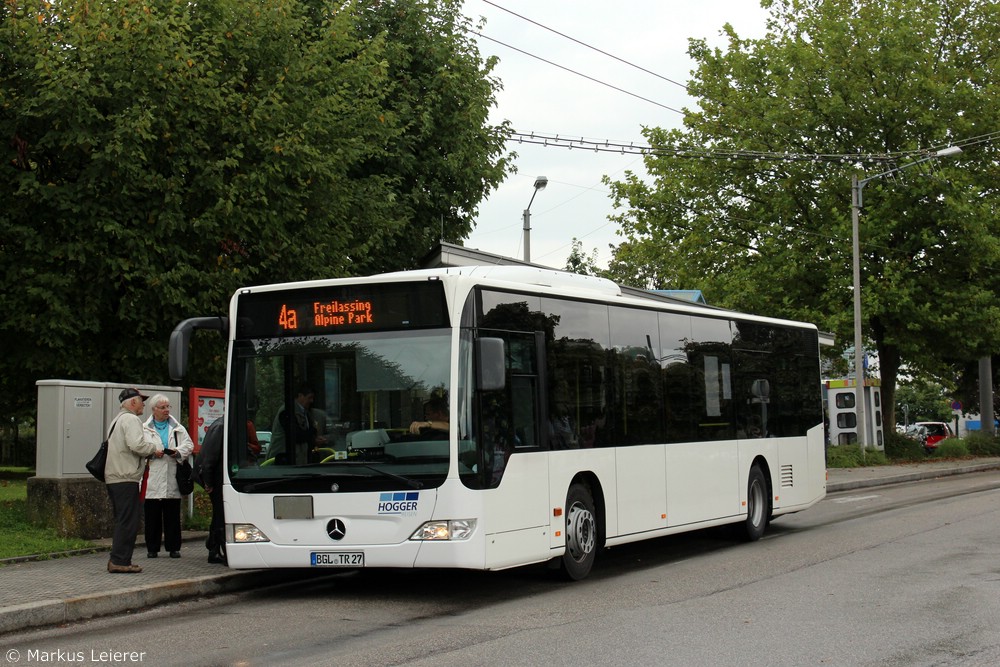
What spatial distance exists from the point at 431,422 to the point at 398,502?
2.35ft

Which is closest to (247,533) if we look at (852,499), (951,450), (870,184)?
(852,499)

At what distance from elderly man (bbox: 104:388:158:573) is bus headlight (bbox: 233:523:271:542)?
1.11 metres

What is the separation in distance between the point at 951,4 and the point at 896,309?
10.2 metres

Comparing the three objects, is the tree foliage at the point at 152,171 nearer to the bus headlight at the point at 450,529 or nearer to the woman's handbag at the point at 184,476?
the woman's handbag at the point at 184,476

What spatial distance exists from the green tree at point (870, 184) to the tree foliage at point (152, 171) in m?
19.5

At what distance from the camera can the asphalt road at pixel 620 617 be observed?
7566 millimetres

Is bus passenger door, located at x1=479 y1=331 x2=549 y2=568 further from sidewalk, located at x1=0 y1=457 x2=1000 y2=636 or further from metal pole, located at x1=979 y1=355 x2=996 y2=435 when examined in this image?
metal pole, located at x1=979 y1=355 x2=996 y2=435

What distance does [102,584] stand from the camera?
10281mm

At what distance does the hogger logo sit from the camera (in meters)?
9.89

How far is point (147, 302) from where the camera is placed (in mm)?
16016

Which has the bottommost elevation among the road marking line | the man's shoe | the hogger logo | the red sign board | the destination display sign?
the road marking line

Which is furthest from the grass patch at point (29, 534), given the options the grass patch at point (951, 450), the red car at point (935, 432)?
the red car at point (935, 432)

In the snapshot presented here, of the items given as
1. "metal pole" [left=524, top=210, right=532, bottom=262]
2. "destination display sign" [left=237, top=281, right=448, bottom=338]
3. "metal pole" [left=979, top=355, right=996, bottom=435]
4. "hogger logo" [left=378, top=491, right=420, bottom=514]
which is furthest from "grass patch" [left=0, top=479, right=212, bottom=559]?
"metal pole" [left=979, top=355, right=996, bottom=435]

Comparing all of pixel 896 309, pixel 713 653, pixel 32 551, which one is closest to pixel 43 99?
pixel 32 551
